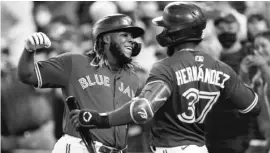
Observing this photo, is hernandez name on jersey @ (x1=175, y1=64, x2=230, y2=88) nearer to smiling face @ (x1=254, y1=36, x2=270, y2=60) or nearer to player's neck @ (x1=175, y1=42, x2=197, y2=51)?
player's neck @ (x1=175, y1=42, x2=197, y2=51)

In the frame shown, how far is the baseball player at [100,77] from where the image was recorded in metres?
4.27

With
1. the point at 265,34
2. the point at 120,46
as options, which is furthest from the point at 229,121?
the point at 120,46

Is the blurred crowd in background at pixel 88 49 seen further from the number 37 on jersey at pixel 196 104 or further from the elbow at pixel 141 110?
the elbow at pixel 141 110

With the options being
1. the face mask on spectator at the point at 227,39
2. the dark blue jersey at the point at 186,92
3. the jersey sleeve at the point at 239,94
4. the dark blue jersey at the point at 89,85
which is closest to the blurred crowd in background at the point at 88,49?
the face mask on spectator at the point at 227,39

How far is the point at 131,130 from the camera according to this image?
629cm

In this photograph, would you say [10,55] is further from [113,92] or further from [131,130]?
[113,92]

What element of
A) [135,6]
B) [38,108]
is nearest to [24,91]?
[38,108]

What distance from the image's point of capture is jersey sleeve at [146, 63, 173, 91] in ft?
12.0

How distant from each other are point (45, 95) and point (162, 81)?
391cm

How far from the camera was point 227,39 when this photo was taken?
5.81m

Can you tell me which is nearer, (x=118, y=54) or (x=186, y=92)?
(x=186, y=92)

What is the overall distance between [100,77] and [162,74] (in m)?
0.88

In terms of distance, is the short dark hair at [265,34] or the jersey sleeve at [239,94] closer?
the jersey sleeve at [239,94]

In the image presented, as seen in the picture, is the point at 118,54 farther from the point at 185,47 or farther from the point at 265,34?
the point at 265,34
